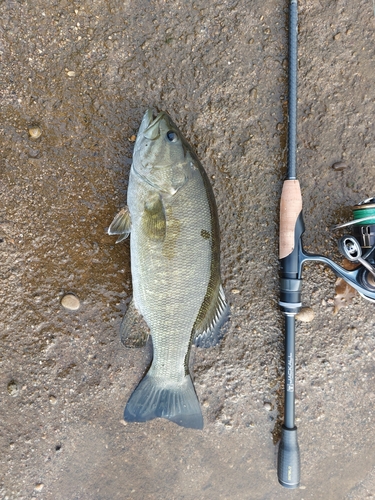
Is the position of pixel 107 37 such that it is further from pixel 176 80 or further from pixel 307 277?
pixel 307 277

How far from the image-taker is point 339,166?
2.07 metres

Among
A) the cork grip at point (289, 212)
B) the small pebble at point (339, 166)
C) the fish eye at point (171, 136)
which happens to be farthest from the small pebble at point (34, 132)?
the small pebble at point (339, 166)

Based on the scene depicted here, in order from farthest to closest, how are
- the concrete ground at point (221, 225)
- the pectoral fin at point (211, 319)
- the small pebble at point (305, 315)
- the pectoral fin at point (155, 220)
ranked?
the small pebble at point (305, 315) < the concrete ground at point (221, 225) < the pectoral fin at point (211, 319) < the pectoral fin at point (155, 220)

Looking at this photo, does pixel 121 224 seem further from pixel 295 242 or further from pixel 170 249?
pixel 295 242

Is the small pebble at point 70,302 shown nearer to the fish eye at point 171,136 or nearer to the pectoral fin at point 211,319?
the pectoral fin at point 211,319

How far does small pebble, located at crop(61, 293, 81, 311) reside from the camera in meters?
1.95

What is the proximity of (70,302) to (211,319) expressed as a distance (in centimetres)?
78

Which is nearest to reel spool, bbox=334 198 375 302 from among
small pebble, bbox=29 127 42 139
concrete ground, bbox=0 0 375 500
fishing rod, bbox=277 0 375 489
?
fishing rod, bbox=277 0 375 489

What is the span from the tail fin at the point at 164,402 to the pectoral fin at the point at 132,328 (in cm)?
20

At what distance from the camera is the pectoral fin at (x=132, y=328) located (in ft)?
6.36

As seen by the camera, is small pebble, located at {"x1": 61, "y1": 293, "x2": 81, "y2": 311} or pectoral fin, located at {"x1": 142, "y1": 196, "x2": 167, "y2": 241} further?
small pebble, located at {"x1": 61, "y1": 293, "x2": 81, "y2": 311}

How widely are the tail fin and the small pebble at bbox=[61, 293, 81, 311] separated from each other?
55cm

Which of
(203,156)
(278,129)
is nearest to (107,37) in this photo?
(203,156)

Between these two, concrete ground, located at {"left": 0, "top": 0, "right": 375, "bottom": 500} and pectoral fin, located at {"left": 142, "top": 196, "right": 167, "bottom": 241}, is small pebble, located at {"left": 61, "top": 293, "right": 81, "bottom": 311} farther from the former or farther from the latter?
pectoral fin, located at {"left": 142, "top": 196, "right": 167, "bottom": 241}
